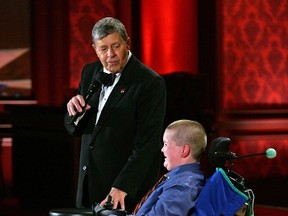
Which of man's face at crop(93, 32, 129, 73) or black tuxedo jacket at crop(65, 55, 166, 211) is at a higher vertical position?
man's face at crop(93, 32, 129, 73)

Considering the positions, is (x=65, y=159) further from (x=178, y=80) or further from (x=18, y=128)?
(x=178, y=80)

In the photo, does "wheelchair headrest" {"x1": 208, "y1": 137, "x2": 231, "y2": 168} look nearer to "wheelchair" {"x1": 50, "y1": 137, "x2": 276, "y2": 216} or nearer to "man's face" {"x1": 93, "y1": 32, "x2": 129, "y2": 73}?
"wheelchair" {"x1": 50, "y1": 137, "x2": 276, "y2": 216}

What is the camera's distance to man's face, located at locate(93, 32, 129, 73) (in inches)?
100.0

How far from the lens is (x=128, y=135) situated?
8.55ft

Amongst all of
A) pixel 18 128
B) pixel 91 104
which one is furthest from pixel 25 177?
pixel 91 104

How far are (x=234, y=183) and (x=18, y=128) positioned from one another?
4071 mm

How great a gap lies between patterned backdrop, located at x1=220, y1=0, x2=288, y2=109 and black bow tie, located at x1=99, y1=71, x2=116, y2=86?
15.0ft

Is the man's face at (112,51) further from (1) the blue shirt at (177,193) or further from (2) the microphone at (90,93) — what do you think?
(1) the blue shirt at (177,193)

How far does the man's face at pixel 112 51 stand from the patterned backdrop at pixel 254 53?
463 centimetres

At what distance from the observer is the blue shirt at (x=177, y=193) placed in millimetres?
2264

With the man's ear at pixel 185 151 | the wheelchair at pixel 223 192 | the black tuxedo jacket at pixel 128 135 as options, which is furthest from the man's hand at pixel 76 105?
the wheelchair at pixel 223 192

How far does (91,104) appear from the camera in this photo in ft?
8.83

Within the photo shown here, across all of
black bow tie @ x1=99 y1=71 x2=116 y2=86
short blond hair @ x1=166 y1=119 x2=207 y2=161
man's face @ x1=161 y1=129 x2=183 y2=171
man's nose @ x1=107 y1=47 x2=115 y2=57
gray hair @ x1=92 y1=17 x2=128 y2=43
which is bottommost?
man's face @ x1=161 y1=129 x2=183 y2=171

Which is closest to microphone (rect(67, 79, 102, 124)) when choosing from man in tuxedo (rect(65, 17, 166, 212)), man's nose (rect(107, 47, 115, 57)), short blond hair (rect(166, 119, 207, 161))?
man in tuxedo (rect(65, 17, 166, 212))
